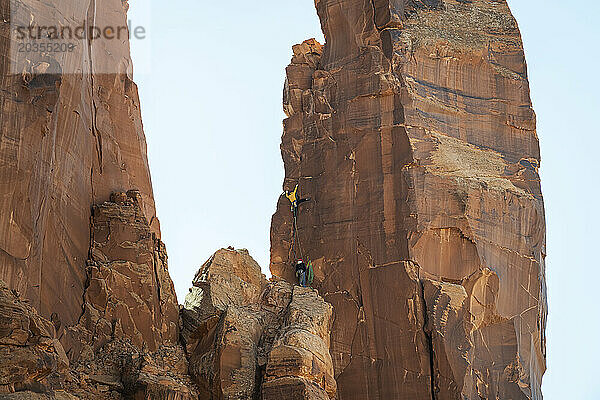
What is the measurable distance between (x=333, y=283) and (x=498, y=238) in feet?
17.6

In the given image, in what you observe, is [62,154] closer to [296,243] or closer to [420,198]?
[296,243]

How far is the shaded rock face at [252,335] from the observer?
27625mm

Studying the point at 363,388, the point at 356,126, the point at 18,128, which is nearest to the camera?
the point at 18,128

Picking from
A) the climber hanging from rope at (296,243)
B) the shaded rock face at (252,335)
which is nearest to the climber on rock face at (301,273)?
the climber hanging from rope at (296,243)

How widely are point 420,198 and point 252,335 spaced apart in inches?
322

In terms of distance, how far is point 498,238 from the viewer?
3522 cm

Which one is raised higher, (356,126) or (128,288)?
(356,126)

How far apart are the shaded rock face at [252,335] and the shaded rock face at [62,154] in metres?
3.44

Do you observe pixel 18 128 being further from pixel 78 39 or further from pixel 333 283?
pixel 333 283

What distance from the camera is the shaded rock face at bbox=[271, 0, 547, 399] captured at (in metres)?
34.0

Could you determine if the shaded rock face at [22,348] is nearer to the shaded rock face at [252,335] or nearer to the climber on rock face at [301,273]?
the shaded rock face at [252,335]

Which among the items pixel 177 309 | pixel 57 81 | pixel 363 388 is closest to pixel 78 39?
pixel 57 81

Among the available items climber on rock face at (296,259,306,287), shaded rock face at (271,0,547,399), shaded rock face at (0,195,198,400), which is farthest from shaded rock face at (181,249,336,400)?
shaded rock face at (271,0,547,399)

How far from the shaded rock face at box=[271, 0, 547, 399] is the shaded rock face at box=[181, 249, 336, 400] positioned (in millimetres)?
2853
